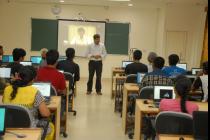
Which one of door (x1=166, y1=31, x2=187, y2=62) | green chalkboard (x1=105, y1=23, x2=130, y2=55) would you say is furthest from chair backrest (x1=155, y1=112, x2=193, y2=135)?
green chalkboard (x1=105, y1=23, x2=130, y2=55)

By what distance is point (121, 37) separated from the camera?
1128 centimetres

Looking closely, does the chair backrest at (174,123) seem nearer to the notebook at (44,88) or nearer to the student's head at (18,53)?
the notebook at (44,88)

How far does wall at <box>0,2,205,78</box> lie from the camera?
1059 centimetres

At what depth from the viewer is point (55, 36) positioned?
11148 mm

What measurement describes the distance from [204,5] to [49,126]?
25.5ft

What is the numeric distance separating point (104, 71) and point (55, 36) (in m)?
1.98

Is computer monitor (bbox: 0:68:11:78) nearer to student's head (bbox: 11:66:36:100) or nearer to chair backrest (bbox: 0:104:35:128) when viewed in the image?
student's head (bbox: 11:66:36:100)

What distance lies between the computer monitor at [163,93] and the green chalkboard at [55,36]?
6901 millimetres

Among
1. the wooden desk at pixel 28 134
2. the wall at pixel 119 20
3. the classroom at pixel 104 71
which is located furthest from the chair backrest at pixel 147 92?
the wall at pixel 119 20

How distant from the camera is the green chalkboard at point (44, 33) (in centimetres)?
1106

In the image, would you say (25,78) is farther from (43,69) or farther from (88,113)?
(88,113)

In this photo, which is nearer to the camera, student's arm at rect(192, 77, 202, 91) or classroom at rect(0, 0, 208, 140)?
classroom at rect(0, 0, 208, 140)

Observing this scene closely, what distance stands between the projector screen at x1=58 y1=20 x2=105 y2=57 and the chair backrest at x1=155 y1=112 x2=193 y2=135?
8.01 m

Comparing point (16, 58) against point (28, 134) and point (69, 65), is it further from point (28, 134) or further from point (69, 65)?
point (28, 134)
